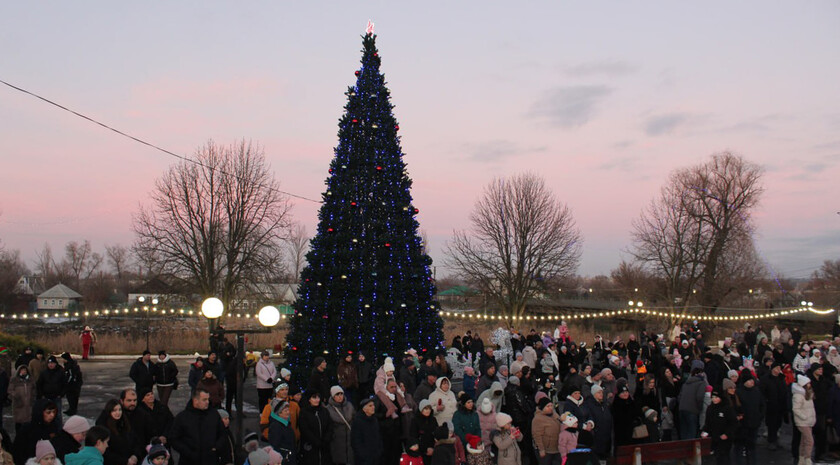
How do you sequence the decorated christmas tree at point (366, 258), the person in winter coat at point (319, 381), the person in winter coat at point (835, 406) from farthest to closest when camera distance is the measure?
the decorated christmas tree at point (366, 258), the person in winter coat at point (319, 381), the person in winter coat at point (835, 406)

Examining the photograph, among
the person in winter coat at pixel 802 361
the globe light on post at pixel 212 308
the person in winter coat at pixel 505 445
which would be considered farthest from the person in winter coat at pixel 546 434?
the person in winter coat at pixel 802 361

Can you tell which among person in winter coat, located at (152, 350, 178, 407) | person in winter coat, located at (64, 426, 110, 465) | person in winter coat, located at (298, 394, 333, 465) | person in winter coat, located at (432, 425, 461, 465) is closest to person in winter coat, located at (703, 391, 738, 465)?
person in winter coat, located at (432, 425, 461, 465)

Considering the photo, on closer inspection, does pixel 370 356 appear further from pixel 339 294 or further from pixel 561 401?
pixel 561 401

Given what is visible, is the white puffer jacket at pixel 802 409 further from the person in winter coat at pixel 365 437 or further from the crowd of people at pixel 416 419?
the person in winter coat at pixel 365 437

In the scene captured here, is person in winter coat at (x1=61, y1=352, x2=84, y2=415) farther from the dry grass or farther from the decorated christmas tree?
the dry grass

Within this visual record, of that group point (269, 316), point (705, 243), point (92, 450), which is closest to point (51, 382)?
point (269, 316)

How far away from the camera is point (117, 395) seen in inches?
632

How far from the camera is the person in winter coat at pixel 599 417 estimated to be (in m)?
8.91

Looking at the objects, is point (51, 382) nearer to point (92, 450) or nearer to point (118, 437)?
point (118, 437)

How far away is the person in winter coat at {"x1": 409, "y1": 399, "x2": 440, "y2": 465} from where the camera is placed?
815 centimetres

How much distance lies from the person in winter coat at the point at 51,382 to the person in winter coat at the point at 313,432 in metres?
5.96

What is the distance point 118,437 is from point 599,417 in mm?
6257

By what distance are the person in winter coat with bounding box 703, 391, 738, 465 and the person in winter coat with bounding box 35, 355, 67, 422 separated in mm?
11234

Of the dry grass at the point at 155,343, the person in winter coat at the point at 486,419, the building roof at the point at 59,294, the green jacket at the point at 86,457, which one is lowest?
the dry grass at the point at 155,343
